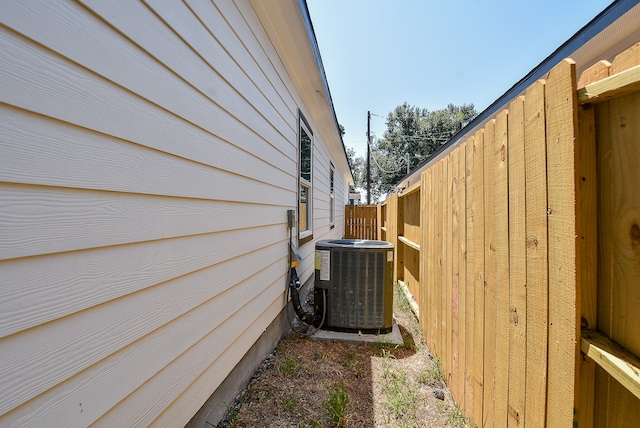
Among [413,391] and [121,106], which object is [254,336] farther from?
[121,106]

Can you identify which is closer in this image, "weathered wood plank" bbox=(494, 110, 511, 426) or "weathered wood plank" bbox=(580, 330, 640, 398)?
"weathered wood plank" bbox=(580, 330, 640, 398)

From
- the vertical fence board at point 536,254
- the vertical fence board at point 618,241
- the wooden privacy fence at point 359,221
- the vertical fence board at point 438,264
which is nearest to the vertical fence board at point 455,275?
the vertical fence board at point 438,264

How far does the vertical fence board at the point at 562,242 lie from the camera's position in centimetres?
95

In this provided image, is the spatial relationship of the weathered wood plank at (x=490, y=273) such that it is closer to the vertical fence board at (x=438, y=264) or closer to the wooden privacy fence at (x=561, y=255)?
the wooden privacy fence at (x=561, y=255)

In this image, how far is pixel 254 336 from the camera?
2463mm

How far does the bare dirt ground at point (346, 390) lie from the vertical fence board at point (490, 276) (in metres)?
0.47

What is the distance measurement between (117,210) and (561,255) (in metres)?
1.57

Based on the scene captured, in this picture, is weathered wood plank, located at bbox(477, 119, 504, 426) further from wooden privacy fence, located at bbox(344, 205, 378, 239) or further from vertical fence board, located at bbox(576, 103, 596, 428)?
wooden privacy fence, located at bbox(344, 205, 378, 239)

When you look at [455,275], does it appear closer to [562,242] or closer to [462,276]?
[462,276]

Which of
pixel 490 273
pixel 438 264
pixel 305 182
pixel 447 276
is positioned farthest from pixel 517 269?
pixel 305 182

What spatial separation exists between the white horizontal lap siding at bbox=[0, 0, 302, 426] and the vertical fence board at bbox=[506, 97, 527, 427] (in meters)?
1.55

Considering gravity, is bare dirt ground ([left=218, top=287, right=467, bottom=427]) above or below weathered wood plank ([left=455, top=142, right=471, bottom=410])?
below

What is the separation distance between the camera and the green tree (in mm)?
29547

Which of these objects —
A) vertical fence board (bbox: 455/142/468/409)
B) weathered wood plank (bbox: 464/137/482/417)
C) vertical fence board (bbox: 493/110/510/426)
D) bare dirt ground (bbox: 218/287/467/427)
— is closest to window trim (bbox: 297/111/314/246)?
bare dirt ground (bbox: 218/287/467/427)
